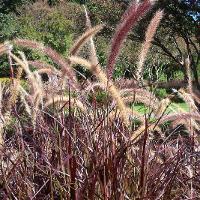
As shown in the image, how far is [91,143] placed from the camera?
6.73ft

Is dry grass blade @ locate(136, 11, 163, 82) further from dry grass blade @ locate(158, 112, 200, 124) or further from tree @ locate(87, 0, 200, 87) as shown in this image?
tree @ locate(87, 0, 200, 87)

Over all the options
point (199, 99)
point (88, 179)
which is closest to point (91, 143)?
point (88, 179)

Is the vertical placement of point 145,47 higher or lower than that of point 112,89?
higher

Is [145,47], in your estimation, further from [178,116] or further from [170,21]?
[170,21]

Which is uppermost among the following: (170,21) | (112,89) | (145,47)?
(145,47)

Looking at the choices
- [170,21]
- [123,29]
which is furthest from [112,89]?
[170,21]

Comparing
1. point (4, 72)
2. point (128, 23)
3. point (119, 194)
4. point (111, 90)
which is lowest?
point (4, 72)

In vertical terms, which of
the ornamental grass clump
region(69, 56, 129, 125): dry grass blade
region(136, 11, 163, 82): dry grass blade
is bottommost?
the ornamental grass clump

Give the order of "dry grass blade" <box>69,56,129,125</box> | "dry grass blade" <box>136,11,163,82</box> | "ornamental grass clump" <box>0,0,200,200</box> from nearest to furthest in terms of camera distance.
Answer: "ornamental grass clump" <box>0,0,200,200</box> → "dry grass blade" <box>69,56,129,125</box> → "dry grass blade" <box>136,11,163,82</box>

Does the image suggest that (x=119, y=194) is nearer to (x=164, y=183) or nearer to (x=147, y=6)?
(x=164, y=183)

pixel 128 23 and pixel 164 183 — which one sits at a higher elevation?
pixel 128 23

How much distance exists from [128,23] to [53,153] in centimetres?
64

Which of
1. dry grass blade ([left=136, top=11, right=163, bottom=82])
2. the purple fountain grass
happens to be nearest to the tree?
dry grass blade ([left=136, top=11, right=163, bottom=82])

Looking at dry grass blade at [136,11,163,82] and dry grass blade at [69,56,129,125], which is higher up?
dry grass blade at [136,11,163,82]
